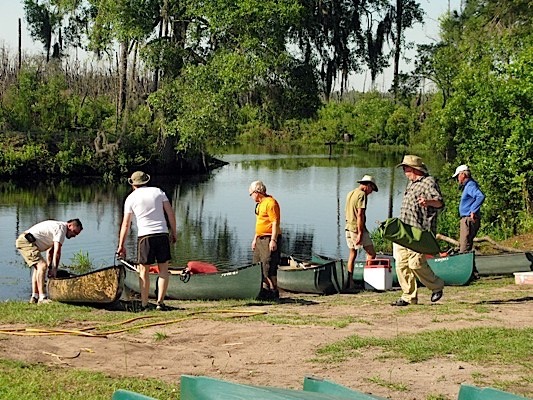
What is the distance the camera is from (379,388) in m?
6.64

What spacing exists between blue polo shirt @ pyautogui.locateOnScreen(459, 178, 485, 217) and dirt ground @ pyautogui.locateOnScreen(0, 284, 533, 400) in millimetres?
3050

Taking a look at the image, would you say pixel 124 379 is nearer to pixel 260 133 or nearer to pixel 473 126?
pixel 473 126

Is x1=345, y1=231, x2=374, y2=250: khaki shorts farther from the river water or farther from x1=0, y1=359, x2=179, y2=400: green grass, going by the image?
x1=0, y1=359, x2=179, y2=400: green grass

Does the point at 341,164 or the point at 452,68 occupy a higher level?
the point at 452,68

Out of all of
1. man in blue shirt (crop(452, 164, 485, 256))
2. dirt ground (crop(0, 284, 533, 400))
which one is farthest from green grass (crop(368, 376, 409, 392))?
man in blue shirt (crop(452, 164, 485, 256))

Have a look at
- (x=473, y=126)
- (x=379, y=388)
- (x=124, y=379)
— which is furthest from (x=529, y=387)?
(x=473, y=126)

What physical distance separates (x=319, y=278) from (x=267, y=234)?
1.69 metres

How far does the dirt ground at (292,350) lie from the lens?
6.87 metres

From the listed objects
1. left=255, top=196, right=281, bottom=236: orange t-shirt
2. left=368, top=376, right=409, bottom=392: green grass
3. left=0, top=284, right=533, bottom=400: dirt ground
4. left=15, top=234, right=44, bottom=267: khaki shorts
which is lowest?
left=0, top=284, right=533, bottom=400: dirt ground

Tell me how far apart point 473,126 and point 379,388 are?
1317 cm

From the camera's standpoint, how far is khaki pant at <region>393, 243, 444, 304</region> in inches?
404

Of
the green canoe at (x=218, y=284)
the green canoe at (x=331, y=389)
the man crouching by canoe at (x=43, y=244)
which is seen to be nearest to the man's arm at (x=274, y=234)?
the green canoe at (x=218, y=284)

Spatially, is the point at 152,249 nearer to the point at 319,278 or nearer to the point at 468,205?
the point at 319,278

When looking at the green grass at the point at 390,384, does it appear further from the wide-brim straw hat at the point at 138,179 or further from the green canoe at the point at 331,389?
the wide-brim straw hat at the point at 138,179
